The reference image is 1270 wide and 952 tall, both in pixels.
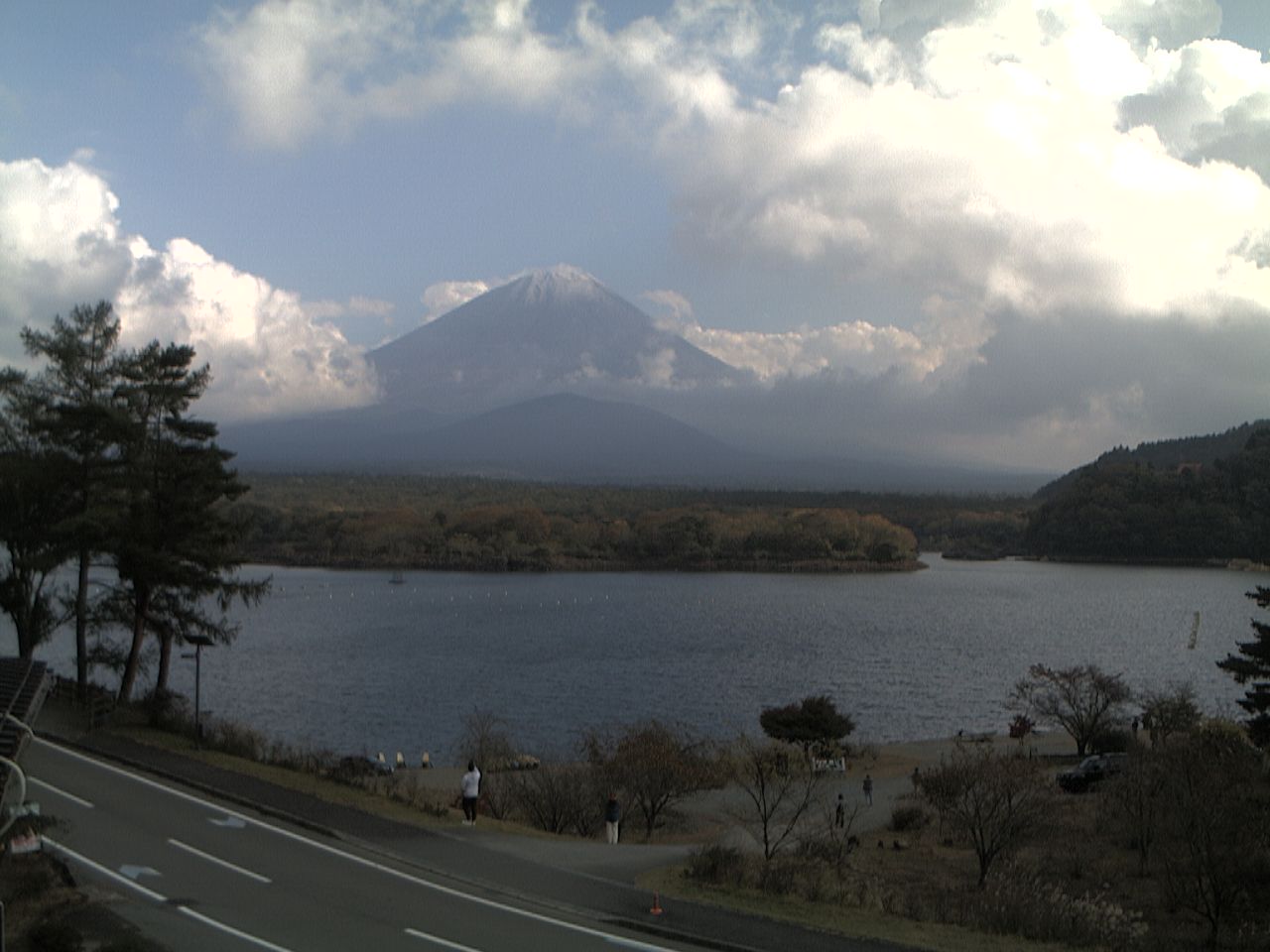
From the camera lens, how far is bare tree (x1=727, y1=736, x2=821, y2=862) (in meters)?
13.1

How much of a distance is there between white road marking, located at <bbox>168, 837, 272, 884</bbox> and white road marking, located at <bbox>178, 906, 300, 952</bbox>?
3.29 feet

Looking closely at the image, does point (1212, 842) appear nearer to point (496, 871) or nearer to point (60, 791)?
point (496, 871)

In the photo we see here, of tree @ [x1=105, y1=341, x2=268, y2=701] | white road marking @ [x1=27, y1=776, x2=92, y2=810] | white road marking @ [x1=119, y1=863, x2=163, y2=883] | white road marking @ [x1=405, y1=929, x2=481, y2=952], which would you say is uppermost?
tree @ [x1=105, y1=341, x2=268, y2=701]

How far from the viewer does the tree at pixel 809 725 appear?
1067 inches

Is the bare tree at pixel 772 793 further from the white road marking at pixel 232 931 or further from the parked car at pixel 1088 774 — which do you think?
the parked car at pixel 1088 774

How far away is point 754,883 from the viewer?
9.62 metres

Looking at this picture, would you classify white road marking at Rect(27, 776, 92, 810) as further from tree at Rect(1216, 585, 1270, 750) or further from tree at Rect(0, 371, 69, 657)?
tree at Rect(1216, 585, 1270, 750)

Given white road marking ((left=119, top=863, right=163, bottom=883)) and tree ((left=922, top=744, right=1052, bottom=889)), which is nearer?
white road marking ((left=119, top=863, right=163, bottom=883))

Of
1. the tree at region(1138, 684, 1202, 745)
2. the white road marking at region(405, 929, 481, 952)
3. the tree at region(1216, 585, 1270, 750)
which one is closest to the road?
the white road marking at region(405, 929, 481, 952)

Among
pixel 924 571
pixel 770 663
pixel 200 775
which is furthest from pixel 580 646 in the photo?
pixel 924 571

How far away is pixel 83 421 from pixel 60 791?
898 cm

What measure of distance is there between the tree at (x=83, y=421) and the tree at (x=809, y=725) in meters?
15.8

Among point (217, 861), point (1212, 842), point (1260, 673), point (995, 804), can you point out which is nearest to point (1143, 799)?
point (995, 804)

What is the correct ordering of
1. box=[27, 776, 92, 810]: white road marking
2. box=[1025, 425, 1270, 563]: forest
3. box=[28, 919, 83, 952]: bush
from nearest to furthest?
box=[28, 919, 83, 952]: bush → box=[27, 776, 92, 810]: white road marking → box=[1025, 425, 1270, 563]: forest
